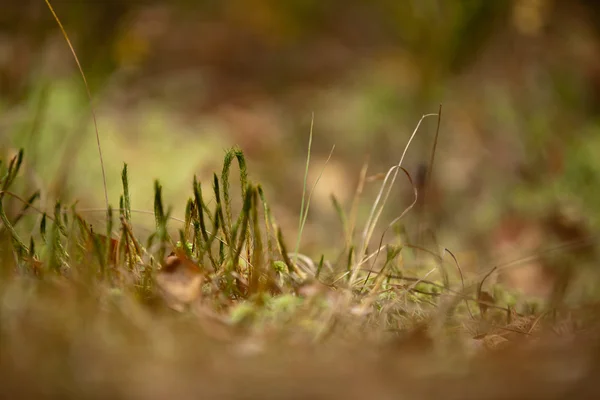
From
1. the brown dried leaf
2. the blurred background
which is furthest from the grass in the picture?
the blurred background

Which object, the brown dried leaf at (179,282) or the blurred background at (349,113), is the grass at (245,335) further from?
the blurred background at (349,113)

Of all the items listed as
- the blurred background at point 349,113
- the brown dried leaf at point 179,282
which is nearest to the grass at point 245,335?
the brown dried leaf at point 179,282

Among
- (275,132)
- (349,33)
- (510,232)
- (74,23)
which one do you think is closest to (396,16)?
(275,132)

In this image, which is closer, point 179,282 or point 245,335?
point 245,335

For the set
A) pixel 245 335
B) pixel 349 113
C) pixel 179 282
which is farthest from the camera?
pixel 349 113

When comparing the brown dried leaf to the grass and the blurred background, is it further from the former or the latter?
the blurred background

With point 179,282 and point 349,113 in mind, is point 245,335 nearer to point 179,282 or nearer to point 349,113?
point 179,282

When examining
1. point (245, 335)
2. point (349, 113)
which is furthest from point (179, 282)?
point (349, 113)

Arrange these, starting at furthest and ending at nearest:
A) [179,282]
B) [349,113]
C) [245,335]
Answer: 1. [349,113]
2. [179,282]
3. [245,335]
